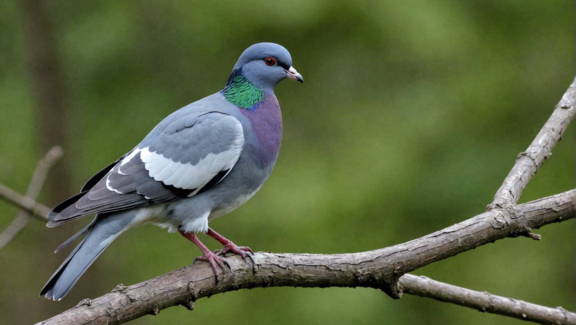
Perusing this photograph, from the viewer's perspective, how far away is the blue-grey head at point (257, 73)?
3914mm

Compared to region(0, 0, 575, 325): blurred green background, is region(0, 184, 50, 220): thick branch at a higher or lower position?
lower

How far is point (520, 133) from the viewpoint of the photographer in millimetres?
6574

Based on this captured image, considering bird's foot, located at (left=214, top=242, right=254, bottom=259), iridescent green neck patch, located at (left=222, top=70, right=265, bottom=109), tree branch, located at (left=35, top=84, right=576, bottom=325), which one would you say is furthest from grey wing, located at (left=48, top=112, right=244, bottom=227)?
tree branch, located at (left=35, top=84, right=576, bottom=325)

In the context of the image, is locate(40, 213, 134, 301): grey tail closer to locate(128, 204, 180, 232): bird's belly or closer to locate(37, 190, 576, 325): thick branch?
locate(128, 204, 180, 232): bird's belly

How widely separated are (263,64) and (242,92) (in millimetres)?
243

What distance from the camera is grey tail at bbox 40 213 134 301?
306cm

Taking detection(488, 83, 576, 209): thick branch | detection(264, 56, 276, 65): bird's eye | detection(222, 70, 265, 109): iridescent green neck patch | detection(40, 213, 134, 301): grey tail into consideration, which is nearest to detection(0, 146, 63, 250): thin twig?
detection(40, 213, 134, 301): grey tail

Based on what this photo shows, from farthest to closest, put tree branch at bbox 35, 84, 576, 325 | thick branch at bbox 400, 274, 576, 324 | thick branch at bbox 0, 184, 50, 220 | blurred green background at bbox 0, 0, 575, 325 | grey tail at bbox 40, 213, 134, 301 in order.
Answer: blurred green background at bbox 0, 0, 575, 325
thick branch at bbox 400, 274, 576, 324
thick branch at bbox 0, 184, 50, 220
tree branch at bbox 35, 84, 576, 325
grey tail at bbox 40, 213, 134, 301

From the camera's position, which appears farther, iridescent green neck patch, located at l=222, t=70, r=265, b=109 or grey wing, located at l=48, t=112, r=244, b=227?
iridescent green neck patch, located at l=222, t=70, r=265, b=109

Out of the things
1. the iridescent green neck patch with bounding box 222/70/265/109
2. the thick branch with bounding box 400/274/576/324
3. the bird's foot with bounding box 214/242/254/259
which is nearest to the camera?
the bird's foot with bounding box 214/242/254/259

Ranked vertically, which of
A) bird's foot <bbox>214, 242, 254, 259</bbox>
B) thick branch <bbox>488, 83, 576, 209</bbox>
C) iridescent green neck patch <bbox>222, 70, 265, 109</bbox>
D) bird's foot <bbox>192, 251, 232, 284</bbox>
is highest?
thick branch <bbox>488, 83, 576, 209</bbox>

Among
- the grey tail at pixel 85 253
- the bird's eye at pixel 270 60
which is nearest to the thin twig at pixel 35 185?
the grey tail at pixel 85 253

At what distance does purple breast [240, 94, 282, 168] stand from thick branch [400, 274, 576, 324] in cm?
110

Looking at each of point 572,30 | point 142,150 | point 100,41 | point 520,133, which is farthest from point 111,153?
point 572,30
